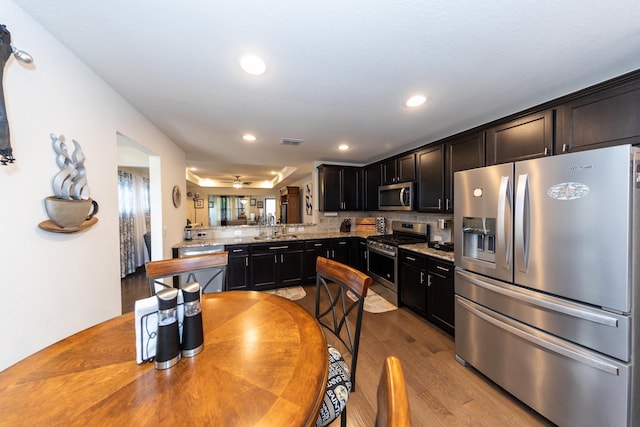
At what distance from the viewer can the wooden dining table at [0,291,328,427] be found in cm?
59

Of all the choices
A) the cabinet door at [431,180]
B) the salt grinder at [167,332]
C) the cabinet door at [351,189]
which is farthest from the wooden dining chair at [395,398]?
the cabinet door at [351,189]

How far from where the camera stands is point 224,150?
11.7 ft

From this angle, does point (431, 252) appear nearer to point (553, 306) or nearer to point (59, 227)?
point (553, 306)

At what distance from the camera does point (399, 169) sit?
139 inches

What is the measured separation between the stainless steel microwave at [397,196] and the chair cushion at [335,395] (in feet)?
8.39

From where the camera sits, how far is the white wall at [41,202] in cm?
103

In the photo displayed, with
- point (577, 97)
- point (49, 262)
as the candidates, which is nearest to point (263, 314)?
point (49, 262)

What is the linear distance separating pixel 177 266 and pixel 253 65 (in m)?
1.47

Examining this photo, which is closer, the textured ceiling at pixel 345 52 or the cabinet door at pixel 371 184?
the textured ceiling at pixel 345 52

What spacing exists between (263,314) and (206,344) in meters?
0.31

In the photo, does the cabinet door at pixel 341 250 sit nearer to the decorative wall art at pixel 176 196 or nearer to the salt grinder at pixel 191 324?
the decorative wall art at pixel 176 196

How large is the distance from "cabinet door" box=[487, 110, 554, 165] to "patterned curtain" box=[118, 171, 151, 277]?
588 cm

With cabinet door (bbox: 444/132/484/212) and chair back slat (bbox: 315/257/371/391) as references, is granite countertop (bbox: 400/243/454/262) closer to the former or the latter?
A: cabinet door (bbox: 444/132/484/212)

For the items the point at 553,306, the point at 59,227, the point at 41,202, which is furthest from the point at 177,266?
the point at 553,306
